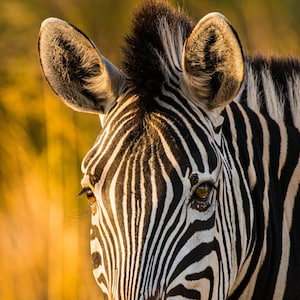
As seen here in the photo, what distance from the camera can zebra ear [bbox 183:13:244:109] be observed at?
4.29 m

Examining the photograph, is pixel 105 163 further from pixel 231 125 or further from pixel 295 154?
pixel 295 154

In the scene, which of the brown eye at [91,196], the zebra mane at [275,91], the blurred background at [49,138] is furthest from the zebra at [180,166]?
the blurred background at [49,138]

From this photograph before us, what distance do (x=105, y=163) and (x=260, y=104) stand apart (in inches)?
55.1

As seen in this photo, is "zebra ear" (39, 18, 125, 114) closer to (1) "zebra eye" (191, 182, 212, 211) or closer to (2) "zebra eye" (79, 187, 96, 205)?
(2) "zebra eye" (79, 187, 96, 205)

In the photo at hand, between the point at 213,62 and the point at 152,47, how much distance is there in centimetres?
37

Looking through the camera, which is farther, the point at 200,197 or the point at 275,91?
the point at 275,91

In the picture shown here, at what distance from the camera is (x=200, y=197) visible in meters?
4.24

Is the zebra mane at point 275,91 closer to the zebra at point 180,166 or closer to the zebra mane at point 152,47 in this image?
the zebra at point 180,166

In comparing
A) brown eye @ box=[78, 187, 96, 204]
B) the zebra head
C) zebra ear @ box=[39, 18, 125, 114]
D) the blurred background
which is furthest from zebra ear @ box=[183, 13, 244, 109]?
the blurred background

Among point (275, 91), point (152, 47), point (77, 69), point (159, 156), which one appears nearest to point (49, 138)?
point (275, 91)

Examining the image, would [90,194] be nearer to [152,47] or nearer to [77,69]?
[77,69]

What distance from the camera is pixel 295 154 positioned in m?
5.07

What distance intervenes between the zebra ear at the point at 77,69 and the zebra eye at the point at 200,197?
756 millimetres

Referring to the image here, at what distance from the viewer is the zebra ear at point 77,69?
15.0 ft
